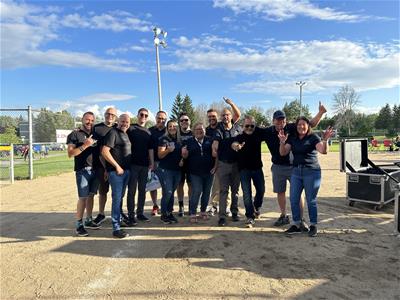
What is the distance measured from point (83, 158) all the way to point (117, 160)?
0.60m

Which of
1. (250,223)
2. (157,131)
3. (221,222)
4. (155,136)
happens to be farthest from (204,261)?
(157,131)

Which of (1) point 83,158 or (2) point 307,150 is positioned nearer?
(2) point 307,150

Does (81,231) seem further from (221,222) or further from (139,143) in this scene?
(221,222)

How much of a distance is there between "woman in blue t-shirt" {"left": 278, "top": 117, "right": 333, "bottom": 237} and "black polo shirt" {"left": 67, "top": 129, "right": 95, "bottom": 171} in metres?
3.23

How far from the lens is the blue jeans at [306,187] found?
17.7 feet

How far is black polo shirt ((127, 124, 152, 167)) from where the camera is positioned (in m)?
5.93

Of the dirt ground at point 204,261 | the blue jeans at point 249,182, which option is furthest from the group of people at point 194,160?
Answer: the dirt ground at point 204,261

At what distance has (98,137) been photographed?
561 cm

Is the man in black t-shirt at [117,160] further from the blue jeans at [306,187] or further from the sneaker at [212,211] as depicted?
the blue jeans at [306,187]

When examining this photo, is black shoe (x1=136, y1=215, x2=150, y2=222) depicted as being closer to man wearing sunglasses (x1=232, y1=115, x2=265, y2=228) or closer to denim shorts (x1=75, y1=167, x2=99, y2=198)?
denim shorts (x1=75, y1=167, x2=99, y2=198)

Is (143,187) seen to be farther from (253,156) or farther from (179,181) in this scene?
(253,156)

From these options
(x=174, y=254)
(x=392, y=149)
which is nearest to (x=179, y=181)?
(x=174, y=254)

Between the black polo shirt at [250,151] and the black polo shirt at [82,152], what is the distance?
2580 mm

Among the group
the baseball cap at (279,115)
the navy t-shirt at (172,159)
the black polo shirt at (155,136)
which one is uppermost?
the baseball cap at (279,115)
